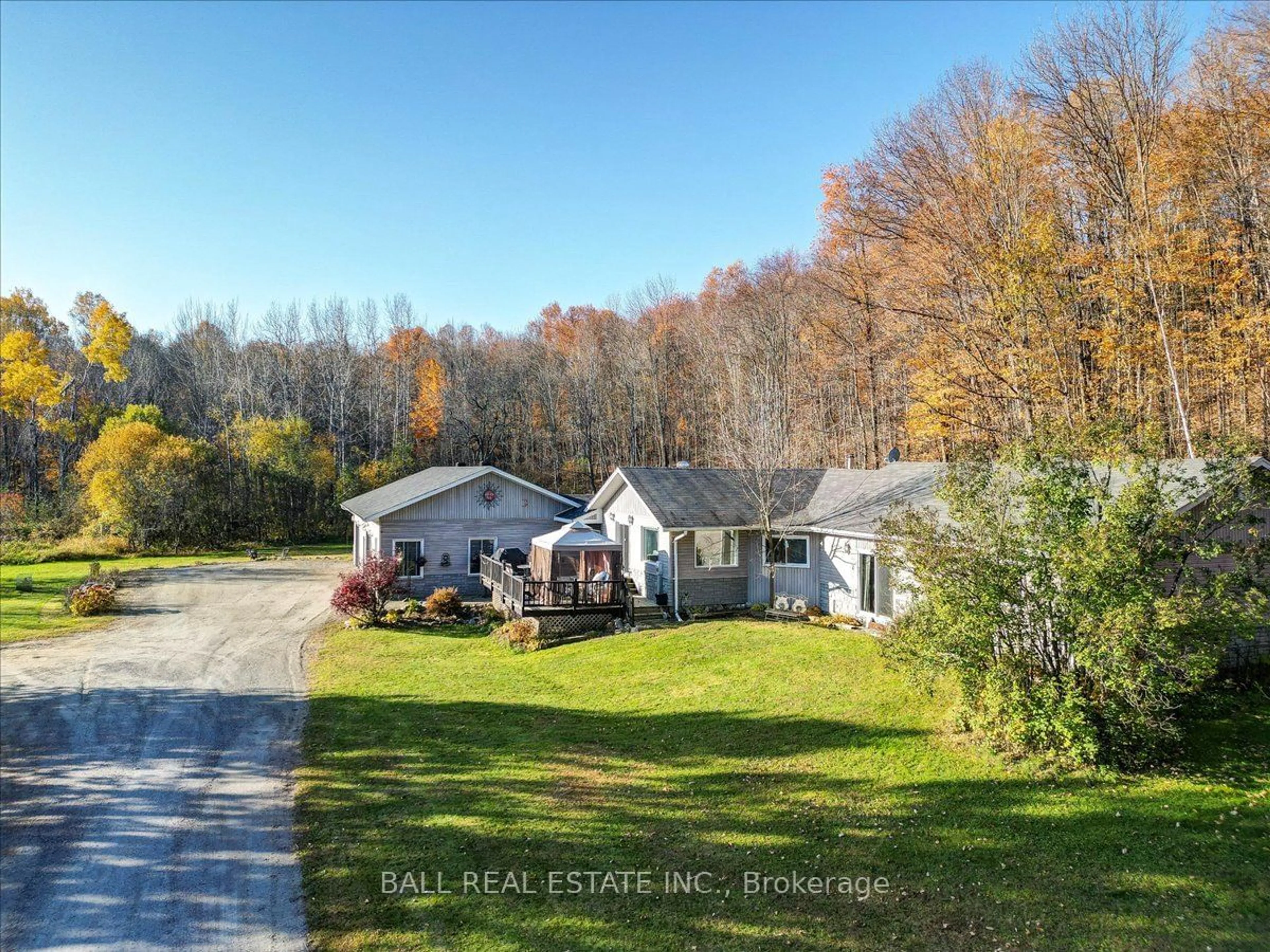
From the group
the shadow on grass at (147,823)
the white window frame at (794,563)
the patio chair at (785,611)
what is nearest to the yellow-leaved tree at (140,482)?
the shadow on grass at (147,823)

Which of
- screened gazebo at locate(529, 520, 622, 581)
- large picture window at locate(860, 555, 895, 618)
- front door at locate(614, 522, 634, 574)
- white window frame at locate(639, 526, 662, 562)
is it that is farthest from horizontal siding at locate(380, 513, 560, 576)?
large picture window at locate(860, 555, 895, 618)

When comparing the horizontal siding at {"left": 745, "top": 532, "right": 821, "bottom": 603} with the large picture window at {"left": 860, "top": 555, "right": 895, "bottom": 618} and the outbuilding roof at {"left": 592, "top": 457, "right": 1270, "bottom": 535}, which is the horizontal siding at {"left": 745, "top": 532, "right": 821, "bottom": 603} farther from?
the large picture window at {"left": 860, "top": 555, "right": 895, "bottom": 618}

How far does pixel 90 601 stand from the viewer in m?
21.0

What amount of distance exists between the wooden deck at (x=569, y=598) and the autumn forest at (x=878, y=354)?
5811 millimetres

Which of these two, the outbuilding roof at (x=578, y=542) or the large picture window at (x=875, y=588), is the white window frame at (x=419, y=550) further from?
the large picture window at (x=875, y=588)

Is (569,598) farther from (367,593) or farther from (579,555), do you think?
(367,593)

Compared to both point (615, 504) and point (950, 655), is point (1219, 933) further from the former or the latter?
point (615, 504)

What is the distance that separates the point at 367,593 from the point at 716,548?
10.0 meters

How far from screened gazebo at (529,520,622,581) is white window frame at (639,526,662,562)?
1.08 m

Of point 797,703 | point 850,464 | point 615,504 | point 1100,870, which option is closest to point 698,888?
point 1100,870

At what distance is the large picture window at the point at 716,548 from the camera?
774 inches

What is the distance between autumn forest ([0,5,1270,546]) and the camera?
18438mm

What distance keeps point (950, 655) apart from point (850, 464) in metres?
25.6

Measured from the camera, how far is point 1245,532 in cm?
1224
